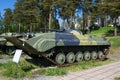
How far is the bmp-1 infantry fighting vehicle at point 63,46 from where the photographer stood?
11625 millimetres

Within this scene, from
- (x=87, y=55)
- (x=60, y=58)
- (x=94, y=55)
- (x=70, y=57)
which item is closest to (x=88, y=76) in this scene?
(x=60, y=58)

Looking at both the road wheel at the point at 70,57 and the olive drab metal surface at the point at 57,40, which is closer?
the olive drab metal surface at the point at 57,40

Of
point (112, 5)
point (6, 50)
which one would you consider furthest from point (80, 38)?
point (112, 5)

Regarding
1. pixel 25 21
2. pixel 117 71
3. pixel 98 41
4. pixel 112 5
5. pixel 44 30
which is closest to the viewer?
pixel 117 71

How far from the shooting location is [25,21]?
171 feet

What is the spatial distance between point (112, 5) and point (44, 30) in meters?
21.1

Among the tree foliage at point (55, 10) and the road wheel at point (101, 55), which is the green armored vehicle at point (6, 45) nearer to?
the road wheel at point (101, 55)

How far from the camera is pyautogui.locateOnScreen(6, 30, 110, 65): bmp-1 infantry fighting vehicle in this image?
11.6 m

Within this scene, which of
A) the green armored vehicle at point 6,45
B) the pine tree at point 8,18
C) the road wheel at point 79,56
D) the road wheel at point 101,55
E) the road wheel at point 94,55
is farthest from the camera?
the pine tree at point 8,18

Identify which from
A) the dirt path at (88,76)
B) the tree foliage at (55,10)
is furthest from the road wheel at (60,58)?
the tree foliage at (55,10)

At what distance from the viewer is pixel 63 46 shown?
12641mm

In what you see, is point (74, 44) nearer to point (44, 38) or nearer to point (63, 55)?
point (63, 55)

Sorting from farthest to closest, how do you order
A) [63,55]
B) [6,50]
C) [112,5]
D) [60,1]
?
[60,1]
[112,5]
[6,50]
[63,55]

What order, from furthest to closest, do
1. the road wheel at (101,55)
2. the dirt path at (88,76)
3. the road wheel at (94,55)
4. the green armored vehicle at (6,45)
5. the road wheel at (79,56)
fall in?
the green armored vehicle at (6,45) → the road wheel at (101,55) → the road wheel at (94,55) → the road wheel at (79,56) → the dirt path at (88,76)
